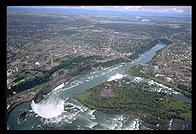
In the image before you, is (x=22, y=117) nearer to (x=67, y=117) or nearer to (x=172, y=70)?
(x=67, y=117)

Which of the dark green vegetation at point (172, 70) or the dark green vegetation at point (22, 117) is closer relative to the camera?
the dark green vegetation at point (22, 117)

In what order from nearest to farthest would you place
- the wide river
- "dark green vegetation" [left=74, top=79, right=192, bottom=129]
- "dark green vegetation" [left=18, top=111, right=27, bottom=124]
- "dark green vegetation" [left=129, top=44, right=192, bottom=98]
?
the wide river
"dark green vegetation" [left=18, top=111, right=27, bottom=124]
"dark green vegetation" [left=74, top=79, right=192, bottom=129]
"dark green vegetation" [left=129, top=44, right=192, bottom=98]

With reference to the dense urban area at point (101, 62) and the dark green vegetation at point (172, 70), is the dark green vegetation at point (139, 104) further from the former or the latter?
the dark green vegetation at point (172, 70)

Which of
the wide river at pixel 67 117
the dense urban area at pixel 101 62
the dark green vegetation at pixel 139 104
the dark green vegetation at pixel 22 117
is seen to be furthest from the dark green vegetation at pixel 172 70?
the dark green vegetation at pixel 22 117

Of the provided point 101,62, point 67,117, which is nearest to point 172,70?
point 101,62

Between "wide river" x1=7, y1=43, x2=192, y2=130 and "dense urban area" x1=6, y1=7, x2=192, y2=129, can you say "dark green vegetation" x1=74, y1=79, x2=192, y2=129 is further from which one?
"wide river" x1=7, y1=43, x2=192, y2=130

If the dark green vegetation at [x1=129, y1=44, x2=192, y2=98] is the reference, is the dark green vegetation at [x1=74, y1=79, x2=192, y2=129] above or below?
Answer: below

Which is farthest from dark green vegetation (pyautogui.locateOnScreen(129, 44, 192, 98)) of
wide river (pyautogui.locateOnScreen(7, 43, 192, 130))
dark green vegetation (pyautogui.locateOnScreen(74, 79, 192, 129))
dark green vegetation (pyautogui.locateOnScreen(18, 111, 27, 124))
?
dark green vegetation (pyautogui.locateOnScreen(18, 111, 27, 124))
